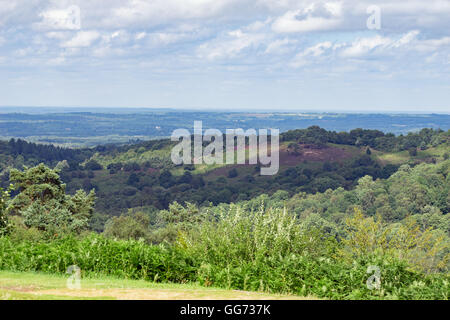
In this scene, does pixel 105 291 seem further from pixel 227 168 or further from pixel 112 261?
pixel 227 168

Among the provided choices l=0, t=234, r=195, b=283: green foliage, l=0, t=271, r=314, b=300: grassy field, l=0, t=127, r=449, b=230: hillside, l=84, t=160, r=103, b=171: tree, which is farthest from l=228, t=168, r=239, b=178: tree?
l=0, t=271, r=314, b=300: grassy field

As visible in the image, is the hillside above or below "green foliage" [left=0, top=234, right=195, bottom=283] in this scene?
below

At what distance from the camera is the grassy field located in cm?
666

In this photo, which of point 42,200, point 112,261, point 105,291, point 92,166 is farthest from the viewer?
point 92,166

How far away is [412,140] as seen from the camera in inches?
5404

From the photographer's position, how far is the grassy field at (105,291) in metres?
6.66

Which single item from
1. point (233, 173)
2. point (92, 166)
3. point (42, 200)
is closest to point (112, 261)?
point (42, 200)

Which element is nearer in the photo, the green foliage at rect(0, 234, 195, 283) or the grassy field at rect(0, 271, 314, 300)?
the grassy field at rect(0, 271, 314, 300)

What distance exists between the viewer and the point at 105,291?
7.14 metres

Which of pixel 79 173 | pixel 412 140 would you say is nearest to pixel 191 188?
pixel 79 173

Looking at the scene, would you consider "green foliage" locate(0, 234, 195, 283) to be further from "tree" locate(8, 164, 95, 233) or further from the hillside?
the hillside

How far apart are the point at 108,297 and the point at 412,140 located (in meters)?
139

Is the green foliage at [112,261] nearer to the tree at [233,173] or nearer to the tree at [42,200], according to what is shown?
the tree at [42,200]
